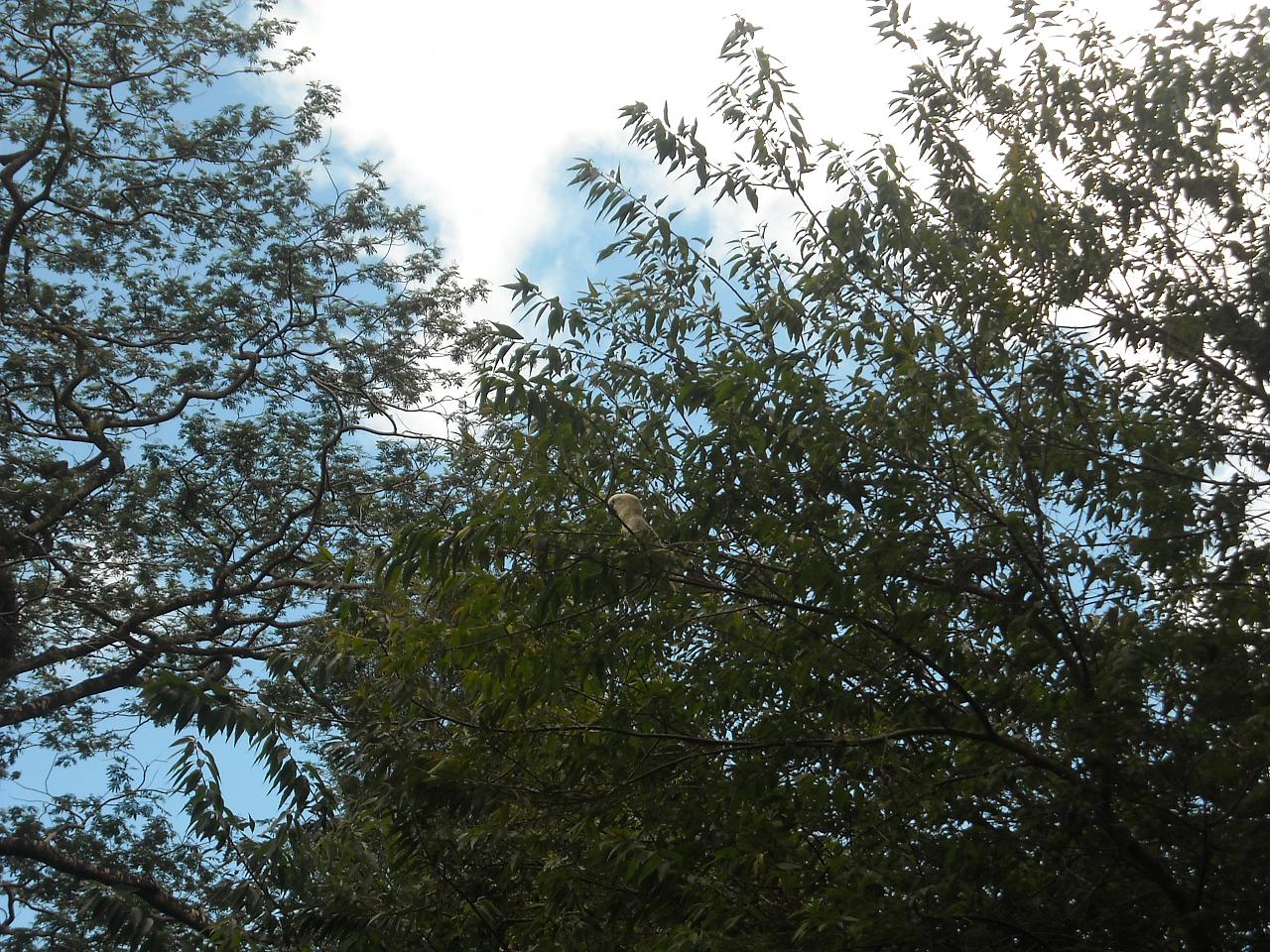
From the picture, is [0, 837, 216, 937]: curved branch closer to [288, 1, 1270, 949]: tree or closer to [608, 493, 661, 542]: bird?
[288, 1, 1270, 949]: tree

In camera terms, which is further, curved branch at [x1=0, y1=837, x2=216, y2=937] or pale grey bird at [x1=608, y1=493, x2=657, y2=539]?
curved branch at [x1=0, y1=837, x2=216, y2=937]

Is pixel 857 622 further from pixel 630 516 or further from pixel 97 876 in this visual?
pixel 97 876

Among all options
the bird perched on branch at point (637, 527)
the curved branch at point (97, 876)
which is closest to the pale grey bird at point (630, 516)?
the bird perched on branch at point (637, 527)

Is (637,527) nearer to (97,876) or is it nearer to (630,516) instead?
(630,516)

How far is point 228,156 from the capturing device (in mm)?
12250

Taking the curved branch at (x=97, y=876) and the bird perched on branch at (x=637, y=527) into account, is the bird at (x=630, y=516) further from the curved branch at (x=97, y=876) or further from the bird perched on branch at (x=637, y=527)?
the curved branch at (x=97, y=876)

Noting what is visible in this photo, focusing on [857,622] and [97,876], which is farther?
[97,876]

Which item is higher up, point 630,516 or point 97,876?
point 97,876

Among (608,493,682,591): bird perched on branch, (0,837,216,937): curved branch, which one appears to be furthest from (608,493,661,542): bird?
(0,837,216,937): curved branch

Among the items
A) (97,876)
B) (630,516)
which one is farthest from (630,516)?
(97,876)

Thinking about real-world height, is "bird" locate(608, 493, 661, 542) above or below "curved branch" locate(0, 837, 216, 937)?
below

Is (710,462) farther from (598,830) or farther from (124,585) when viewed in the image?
(124,585)

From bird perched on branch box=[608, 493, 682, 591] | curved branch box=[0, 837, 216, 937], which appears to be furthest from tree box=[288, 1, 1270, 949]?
curved branch box=[0, 837, 216, 937]

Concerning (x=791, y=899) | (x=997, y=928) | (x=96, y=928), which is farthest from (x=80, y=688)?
(x=997, y=928)
